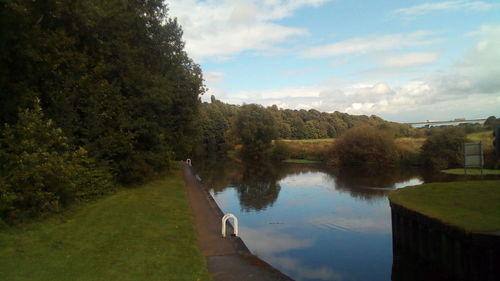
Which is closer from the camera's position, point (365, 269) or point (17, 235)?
point (17, 235)

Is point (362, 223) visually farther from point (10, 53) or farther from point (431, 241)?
point (10, 53)

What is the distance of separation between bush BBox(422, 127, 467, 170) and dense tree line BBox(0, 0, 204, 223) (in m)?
35.9

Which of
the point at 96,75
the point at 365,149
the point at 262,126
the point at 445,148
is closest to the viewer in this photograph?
the point at 96,75

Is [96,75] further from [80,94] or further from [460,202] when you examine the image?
[460,202]

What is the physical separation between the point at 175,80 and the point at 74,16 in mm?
9075

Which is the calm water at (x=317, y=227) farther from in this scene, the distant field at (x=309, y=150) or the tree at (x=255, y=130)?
the tree at (x=255, y=130)

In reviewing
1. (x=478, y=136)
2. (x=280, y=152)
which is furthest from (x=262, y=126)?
(x=478, y=136)

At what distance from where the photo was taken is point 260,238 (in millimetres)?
16094

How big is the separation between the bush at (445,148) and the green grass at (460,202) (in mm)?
32192

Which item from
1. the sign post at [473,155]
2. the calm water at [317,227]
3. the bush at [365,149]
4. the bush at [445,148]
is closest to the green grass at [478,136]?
the bush at [445,148]

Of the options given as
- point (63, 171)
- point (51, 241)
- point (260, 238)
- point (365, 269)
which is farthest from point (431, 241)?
point (63, 171)

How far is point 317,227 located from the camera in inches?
711

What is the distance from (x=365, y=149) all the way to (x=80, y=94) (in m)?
45.4

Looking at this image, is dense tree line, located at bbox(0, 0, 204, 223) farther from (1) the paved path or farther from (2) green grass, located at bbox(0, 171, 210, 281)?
(1) the paved path
